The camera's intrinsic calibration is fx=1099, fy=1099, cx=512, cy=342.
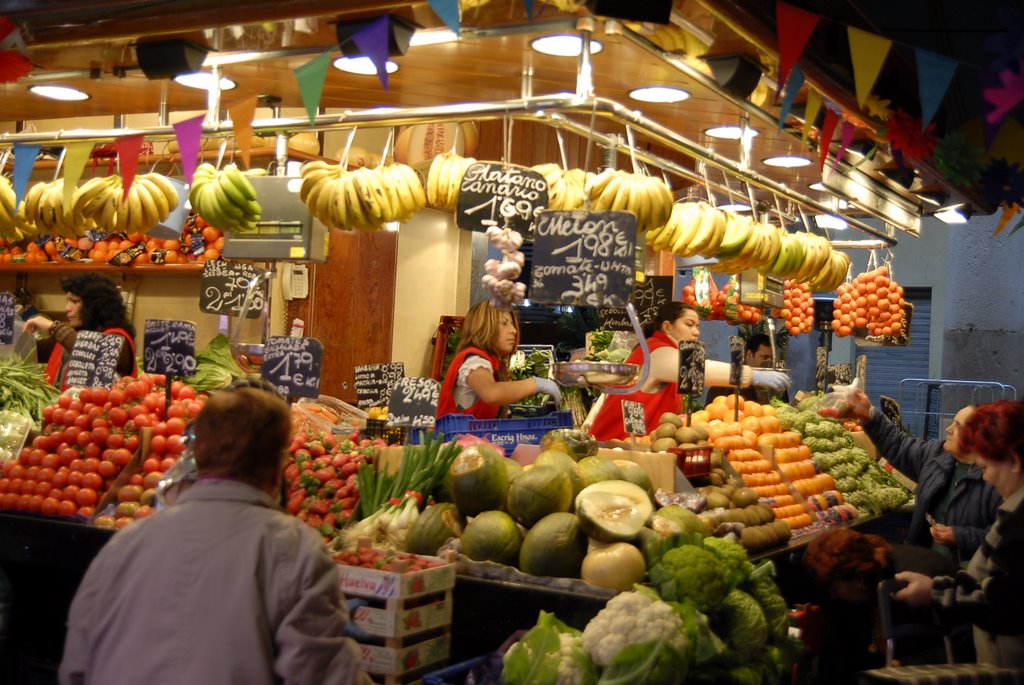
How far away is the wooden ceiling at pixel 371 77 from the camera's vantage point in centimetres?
405

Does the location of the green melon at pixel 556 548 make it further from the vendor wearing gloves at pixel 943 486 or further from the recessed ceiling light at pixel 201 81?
the recessed ceiling light at pixel 201 81

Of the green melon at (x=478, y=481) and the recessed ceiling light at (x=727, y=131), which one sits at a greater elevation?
the recessed ceiling light at (x=727, y=131)

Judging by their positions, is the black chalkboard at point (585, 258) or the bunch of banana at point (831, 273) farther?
the bunch of banana at point (831, 273)

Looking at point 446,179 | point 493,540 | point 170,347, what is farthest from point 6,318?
point 493,540

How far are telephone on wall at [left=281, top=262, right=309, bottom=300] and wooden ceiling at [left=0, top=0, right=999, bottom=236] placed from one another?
2287mm

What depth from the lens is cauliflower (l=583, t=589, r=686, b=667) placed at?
300 centimetres

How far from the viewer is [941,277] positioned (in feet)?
46.9

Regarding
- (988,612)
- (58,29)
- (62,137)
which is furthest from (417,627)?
(62,137)

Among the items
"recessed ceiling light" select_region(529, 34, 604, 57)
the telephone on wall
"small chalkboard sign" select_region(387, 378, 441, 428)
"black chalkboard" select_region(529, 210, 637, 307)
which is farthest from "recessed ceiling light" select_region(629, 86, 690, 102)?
the telephone on wall

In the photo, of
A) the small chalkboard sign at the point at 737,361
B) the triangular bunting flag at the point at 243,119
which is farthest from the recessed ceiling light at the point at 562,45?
the small chalkboard sign at the point at 737,361

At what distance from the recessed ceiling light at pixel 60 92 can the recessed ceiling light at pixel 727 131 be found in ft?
10.6

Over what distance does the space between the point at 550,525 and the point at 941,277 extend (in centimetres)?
1214

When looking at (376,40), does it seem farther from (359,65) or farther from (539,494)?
(539,494)

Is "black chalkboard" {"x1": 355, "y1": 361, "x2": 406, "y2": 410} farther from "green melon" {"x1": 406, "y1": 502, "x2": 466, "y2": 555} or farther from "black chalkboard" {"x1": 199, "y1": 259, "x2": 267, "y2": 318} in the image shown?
"green melon" {"x1": 406, "y1": 502, "x2": 466, "y2": 555}
